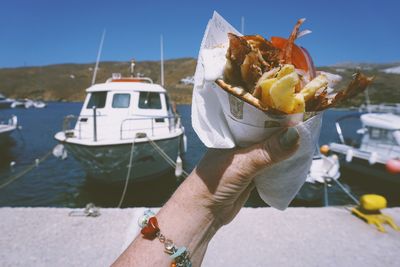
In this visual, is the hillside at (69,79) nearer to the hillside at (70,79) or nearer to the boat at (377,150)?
the hillside at (70,79)

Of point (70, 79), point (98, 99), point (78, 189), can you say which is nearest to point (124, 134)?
point (98, 99)

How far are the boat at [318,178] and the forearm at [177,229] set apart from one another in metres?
8.59

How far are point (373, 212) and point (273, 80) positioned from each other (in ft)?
13.1

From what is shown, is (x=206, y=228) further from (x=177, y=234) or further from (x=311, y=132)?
(x=311, y=132)

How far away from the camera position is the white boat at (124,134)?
873cm

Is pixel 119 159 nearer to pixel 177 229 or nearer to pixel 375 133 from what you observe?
pixel 177 229

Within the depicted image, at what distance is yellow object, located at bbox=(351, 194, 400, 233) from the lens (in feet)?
13.1

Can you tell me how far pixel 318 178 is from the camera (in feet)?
30.6

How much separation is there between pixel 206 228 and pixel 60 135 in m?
9.73

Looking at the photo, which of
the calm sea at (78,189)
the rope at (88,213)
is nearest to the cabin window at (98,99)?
the calm sea at (78,189)

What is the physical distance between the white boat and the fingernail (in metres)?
7.65

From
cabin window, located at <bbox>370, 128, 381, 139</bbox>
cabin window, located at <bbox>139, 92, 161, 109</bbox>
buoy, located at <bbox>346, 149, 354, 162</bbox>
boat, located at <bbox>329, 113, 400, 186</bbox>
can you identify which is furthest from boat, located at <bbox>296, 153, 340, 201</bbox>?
cabin window, located at <bbox>139, 92, 161, 109</bbox>

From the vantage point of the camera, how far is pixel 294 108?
0.99 m

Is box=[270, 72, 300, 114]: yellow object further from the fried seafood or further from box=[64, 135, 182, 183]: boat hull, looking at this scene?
box=[64, 135, 182, 183]: boat hull
